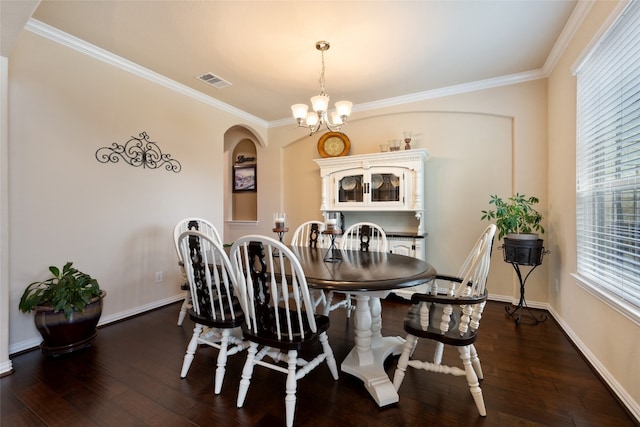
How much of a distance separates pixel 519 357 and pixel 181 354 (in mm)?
2507

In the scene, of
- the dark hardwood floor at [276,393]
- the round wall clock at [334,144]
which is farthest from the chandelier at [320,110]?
the dark hardwood floor at [276,393]

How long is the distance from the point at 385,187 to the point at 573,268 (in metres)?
1.96

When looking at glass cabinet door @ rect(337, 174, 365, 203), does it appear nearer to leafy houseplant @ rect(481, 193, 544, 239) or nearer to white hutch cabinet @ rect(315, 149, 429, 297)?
white hutch cabinet @ rect(315, 149, 429, 297)

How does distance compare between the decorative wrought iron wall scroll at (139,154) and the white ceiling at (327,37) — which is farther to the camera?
the decorative wrought iron wall scroll at (139,154)

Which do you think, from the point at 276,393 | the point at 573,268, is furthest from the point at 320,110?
the point at 573,268

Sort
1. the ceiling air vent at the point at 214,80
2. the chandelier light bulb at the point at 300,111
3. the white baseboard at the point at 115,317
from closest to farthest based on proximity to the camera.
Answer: the white baseboard at the point at 115,317 < the chandelier light bulb at the point at 300,111 < the ceiling air vent at the point at 214,80

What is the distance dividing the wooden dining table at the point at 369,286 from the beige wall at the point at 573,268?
112 centimetres

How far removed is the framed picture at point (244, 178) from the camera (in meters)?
5.23

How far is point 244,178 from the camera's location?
5.32m

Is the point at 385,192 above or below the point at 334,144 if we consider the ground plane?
below

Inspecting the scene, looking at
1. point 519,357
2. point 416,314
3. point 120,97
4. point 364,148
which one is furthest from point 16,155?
point 519,357

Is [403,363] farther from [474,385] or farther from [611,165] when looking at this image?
[611,165]

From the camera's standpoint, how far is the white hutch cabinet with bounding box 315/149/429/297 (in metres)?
3.46

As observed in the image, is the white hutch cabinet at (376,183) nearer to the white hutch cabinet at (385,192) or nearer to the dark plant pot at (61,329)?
the white hutch cabinet at (385,192)
